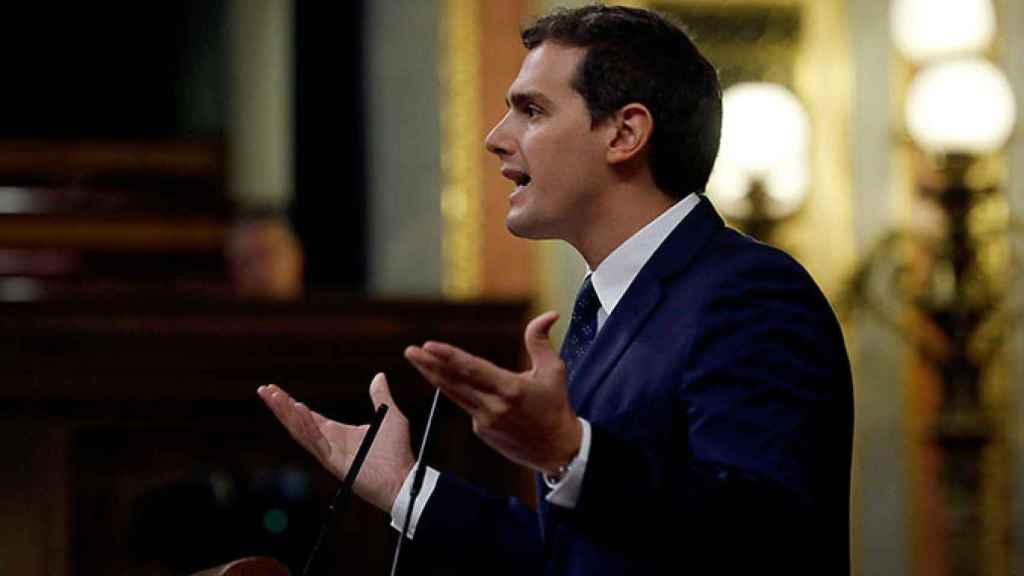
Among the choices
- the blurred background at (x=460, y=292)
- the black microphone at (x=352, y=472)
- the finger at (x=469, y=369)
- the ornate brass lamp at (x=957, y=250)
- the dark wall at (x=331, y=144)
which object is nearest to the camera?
the finger at (x=469, y=369)

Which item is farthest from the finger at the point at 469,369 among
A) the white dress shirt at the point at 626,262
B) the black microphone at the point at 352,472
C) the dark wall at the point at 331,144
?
the dark wall at the point at 331,144

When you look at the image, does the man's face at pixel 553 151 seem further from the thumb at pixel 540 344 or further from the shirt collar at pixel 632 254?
the thumb at pixel 540 344

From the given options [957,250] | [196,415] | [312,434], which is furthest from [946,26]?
[312,434]

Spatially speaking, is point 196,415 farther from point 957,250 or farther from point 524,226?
point 524,226

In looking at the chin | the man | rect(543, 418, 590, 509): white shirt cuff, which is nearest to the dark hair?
the man

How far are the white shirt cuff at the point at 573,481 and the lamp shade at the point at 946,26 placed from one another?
14.1ft

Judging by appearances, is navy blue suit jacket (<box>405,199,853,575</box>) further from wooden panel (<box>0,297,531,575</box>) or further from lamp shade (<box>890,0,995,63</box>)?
lamp shade (<box>890,0,995,63</box>)

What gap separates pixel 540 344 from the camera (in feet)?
5.24

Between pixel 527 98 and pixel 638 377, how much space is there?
386mm

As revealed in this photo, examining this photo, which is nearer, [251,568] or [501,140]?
[251,568]

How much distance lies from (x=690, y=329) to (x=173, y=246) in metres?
6.71

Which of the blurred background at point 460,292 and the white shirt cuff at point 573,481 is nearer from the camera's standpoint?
the white shirt cuff at point 573,481

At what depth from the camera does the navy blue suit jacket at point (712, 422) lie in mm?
1631

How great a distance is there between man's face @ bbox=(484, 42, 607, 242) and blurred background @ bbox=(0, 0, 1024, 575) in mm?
2454
